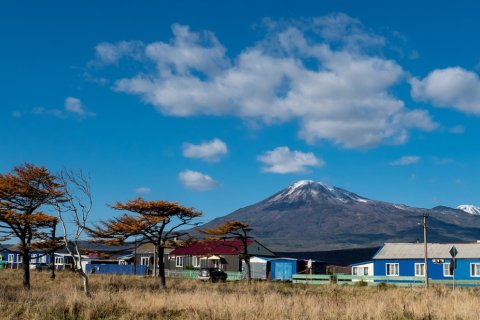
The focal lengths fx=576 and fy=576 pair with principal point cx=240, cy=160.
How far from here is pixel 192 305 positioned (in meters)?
17.6

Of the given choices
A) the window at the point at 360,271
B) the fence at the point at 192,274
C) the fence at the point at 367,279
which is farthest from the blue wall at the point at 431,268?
the fence at the point at 192,274

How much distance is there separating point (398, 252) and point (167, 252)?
3681cm

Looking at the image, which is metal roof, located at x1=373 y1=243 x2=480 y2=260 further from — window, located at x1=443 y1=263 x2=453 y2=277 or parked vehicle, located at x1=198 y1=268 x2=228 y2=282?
parked vehicle, located at x1=198 y1=268 x2=228 y2=282

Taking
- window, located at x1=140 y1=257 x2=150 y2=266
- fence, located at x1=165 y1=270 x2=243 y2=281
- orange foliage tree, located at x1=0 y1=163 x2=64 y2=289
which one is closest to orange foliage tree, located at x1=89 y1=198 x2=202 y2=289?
orange foliage tree, located at x1=0 y1=163 x2=64 y2=289

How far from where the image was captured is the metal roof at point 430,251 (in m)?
58.9

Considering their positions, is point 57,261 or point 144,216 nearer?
point 144,216

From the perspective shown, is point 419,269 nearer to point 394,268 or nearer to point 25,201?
point 394,268

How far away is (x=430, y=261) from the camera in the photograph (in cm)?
6050

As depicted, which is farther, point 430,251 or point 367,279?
point 430,251

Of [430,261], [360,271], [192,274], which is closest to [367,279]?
[430,261]

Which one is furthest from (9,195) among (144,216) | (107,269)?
(107,269)

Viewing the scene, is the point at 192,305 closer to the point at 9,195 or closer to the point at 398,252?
the point at 9,195

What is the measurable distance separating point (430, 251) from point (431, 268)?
6.22 feet

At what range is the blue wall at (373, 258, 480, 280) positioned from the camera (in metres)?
58.2
